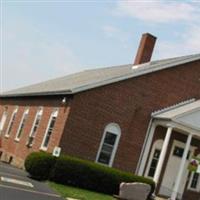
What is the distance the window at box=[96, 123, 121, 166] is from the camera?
3144 centimetres

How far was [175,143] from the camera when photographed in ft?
109

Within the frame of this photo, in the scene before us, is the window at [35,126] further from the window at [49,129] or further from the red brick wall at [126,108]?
the red brick wall at [126,108]

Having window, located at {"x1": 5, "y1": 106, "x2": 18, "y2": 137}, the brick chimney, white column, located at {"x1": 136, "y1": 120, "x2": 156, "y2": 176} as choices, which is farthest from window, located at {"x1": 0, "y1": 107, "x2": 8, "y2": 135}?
white column, located at {"x1": 136, "y1": 120, "x2": 156, "y2": 176}

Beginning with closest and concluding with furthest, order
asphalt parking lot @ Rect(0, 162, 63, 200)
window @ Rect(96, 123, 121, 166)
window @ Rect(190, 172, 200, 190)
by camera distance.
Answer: asphalt parking lot @ Rect(0, 162, 63, 200) < window @ Rect(96, 123, 121, 166) < window @ Rect(190, 172, 200, 190)

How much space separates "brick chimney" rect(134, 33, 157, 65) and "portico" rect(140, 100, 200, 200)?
4.56 meters

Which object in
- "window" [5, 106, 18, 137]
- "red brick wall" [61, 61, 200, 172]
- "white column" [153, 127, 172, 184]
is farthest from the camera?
"window" [5, 106, 18, 137]

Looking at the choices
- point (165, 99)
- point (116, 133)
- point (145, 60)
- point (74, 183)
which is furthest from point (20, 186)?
point (145, 60)

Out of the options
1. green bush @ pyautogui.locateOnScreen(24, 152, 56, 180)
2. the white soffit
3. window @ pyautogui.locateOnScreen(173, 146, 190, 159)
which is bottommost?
green bush @ pyautogui.locateOnScreen(24, 152, 56, 180)

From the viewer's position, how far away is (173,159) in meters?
33.6

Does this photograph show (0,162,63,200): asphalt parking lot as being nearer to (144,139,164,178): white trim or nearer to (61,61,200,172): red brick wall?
(61,61,200,172): red brick wall

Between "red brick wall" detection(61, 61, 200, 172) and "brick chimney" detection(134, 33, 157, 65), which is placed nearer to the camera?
"red brick wall" detection(61, 61, 200, 172)

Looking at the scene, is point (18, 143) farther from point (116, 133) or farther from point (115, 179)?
point (115, 179)

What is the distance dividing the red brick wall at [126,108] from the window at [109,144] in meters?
0.29

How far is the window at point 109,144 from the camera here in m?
31.4
